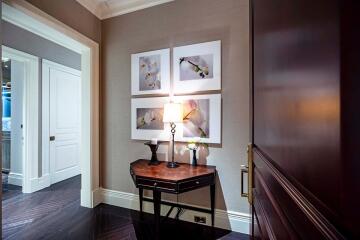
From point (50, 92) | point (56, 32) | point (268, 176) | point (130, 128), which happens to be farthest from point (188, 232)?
point (50, 92)

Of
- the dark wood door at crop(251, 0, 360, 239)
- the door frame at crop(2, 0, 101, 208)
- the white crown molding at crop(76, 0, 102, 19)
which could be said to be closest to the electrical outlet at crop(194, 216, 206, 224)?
the door frame at crop(2, 0, 101, 208)

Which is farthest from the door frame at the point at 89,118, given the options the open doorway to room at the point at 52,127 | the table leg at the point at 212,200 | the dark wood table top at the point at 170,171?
the table leg at the point at 212,200

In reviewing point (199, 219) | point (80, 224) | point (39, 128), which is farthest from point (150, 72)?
point (39, 128)

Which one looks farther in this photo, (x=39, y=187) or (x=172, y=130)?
(x=39, y=187)

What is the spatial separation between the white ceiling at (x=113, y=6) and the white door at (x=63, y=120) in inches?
63.2

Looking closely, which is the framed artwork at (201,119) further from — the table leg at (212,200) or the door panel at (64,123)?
the door panel at (64,123)

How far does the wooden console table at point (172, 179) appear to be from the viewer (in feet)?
6.01

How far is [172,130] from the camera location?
2369 millimetres

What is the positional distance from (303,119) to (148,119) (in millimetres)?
2344

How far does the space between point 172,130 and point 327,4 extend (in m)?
2.11

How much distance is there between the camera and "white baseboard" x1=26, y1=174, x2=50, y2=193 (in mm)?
3336

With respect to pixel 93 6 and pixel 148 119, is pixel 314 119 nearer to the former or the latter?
pixel 148 119

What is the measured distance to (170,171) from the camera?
209 centimetres

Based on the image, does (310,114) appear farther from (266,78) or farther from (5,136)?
(5,136)
